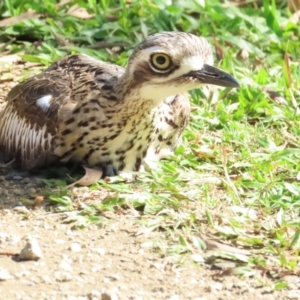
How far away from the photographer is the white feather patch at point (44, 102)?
6598 millimetres

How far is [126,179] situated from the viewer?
6539 mm

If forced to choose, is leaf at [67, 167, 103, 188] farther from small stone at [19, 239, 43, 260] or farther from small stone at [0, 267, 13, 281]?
small stone at [0, 267, 13, 281]

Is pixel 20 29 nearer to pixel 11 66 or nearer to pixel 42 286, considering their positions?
pixel 11 66

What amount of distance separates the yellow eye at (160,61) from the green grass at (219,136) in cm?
68

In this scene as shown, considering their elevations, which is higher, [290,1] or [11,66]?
A: [290,1]

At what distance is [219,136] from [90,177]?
1.22m

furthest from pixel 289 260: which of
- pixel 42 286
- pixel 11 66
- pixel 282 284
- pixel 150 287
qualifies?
pixel 11 66

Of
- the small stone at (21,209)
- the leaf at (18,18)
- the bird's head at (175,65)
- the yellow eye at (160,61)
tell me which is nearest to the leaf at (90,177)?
the small stone at (21,209)

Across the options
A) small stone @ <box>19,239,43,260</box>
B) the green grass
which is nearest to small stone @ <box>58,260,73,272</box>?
small stone @ <box>19,239,43,260</box>

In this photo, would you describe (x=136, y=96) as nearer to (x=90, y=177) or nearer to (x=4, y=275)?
(x=90, y=177)

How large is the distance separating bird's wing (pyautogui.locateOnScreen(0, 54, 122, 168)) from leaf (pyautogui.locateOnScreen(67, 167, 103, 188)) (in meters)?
0.25

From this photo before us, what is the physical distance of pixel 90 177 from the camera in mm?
6457

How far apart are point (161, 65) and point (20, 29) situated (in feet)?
9.31

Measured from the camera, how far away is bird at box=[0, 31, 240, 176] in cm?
628
